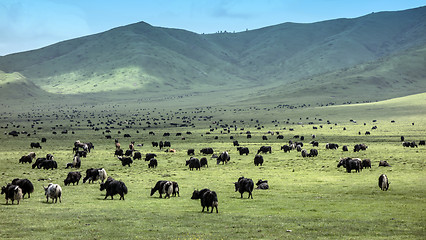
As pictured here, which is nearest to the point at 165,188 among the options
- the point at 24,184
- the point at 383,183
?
the point at 24,184

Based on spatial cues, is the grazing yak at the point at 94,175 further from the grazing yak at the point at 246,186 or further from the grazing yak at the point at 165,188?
the grazing yak at the point at 246,186

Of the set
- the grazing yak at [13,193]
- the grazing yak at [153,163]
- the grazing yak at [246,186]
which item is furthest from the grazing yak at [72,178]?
the grazing yak at [246,186]

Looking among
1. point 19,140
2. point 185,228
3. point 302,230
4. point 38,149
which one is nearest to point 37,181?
point 185,228

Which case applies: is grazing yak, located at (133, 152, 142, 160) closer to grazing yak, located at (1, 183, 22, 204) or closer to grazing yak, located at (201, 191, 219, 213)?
grazing yak, located at (1, 183, 22, 204)

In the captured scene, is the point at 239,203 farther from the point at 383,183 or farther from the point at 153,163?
the point at 153,163

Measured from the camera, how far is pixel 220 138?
7762cm

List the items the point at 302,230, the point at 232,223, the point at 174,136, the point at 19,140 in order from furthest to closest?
the point at 174,136, the point at 19,140, the point at 232,223, the point at 302,230

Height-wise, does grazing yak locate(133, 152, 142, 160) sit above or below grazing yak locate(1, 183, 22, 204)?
above

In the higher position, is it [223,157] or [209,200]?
[223,157]

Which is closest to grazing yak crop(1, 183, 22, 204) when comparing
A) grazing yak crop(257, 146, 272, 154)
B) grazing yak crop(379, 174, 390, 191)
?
grazing yak crop(379, 174, 390, 191)

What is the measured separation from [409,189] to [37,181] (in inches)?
1028

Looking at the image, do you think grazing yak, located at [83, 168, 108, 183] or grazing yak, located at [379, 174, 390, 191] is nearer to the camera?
grazing yak, located at [379, 174, 390, 191]

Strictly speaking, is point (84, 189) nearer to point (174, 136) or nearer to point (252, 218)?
point (252, 218)

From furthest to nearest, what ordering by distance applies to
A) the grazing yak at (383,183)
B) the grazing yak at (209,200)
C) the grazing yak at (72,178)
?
1. the grazing yak at (72,178)
2. the grazing yak at (383,183)
3. the grazing yak at (209,200)
